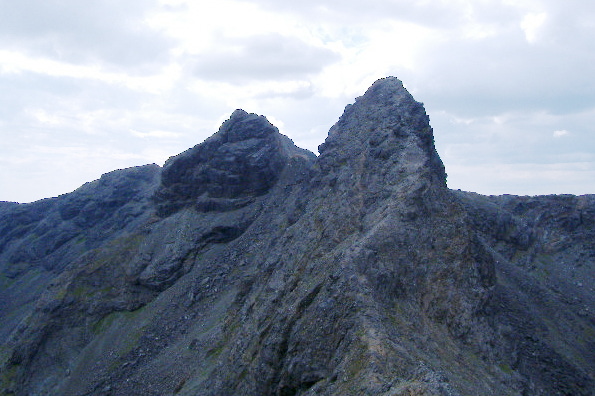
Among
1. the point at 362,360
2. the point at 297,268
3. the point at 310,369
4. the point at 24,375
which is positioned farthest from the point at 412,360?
the point at 24,375

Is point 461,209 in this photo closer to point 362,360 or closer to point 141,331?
point 362,360

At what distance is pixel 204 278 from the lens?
59938 mm

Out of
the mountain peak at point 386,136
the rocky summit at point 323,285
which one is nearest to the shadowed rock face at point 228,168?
the rocky summit at point 323,285

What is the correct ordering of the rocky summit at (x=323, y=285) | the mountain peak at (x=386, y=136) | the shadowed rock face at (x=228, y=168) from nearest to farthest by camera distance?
1. the rocky summit at (x=323, y=285)
2. the mountain peak at (x=386, y=136)
3. the shadowed rock face at (x=228, y=168)

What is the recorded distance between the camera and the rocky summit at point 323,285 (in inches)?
1053

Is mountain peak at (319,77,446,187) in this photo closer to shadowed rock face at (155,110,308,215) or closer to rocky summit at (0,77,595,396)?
rocky summit at (0,77,595,396)

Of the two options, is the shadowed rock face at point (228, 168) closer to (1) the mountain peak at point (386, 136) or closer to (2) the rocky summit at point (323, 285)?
(2) the rocky summit at point (323, 285)

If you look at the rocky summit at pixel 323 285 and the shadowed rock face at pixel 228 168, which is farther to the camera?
the shadowed rock face at pixel 228 168

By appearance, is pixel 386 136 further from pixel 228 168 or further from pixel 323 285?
pixel 228 168

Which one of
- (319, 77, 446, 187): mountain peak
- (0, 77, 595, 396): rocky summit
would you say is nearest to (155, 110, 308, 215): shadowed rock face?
(0, 77, 595, 396): rocky summit

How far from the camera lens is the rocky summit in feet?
87.7

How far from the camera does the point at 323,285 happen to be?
1136 inches

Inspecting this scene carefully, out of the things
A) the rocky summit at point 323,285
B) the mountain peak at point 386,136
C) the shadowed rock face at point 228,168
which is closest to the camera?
the rocky summit at point 323,285

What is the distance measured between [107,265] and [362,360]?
54160mm
